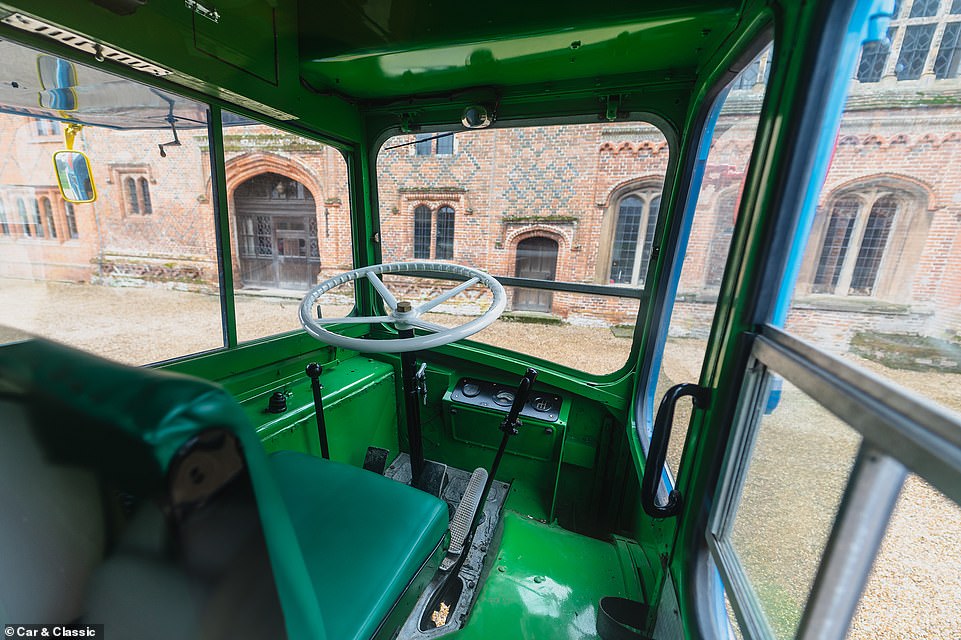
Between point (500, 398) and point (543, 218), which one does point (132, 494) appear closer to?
point (500, 398)

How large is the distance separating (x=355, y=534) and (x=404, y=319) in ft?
2.58

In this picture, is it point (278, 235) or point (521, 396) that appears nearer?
point (521, 396)

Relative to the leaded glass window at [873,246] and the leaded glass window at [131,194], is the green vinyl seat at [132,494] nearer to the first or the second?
the leaded glass window at [873,246]

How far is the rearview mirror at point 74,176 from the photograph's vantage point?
4.82ft

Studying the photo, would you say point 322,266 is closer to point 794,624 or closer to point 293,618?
point 293,618

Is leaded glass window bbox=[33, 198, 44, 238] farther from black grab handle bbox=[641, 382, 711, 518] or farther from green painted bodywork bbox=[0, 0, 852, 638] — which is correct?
black grab handle bbox=[641, 382, 711, 518]

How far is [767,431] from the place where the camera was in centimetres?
81

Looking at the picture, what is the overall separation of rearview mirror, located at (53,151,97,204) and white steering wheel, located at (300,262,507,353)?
978 millimetres

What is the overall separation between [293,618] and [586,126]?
7.68ft

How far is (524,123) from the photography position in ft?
6.57

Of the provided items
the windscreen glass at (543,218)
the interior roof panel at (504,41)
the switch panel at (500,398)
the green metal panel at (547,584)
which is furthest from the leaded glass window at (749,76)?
the green metal panel at (547,584)

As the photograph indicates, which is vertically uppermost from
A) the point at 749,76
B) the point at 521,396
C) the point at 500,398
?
the point at 749,76

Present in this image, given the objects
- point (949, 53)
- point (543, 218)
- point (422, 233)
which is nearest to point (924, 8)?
point (949, 53)

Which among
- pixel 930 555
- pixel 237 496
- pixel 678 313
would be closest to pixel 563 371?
pixel 678 313
